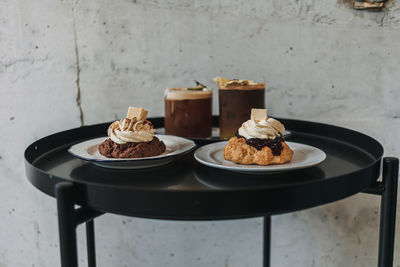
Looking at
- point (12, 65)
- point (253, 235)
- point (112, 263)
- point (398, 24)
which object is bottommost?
point (112, 263)

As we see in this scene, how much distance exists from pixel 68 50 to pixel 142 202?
1.02 metres

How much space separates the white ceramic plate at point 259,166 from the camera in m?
0.86

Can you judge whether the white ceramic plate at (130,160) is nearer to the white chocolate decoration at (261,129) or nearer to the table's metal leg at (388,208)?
the white chocolate decoration at (261,129)

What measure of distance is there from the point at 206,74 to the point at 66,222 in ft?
3.04

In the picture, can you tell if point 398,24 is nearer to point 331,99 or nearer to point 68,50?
point 331,99

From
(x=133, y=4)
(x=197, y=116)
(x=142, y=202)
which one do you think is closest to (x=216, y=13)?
(x=133, y=4)

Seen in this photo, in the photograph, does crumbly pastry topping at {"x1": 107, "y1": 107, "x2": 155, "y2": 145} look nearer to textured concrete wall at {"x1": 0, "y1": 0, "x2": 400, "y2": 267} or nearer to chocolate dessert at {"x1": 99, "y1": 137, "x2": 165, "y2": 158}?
chocolate dessert at {"x1": 99, "y1": 137, "x2": 165, "y2": 158}

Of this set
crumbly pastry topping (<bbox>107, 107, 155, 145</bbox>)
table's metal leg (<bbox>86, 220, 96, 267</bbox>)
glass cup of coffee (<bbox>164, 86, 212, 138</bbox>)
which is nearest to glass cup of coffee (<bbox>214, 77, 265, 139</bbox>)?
glass cup of coffee (<bbox>164, 86, 212, 138</bbox>)

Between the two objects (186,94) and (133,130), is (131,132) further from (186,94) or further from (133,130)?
(186,94)

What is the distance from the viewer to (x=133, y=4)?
153 cm

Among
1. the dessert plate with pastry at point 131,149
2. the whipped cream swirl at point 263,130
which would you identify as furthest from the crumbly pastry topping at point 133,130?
the whipped cream swirl at point 263,130

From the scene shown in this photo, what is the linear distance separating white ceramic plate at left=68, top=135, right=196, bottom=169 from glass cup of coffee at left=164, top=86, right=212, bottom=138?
0.10m

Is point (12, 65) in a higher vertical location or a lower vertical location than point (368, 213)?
higher

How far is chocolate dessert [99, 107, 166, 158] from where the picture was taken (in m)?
0.96
